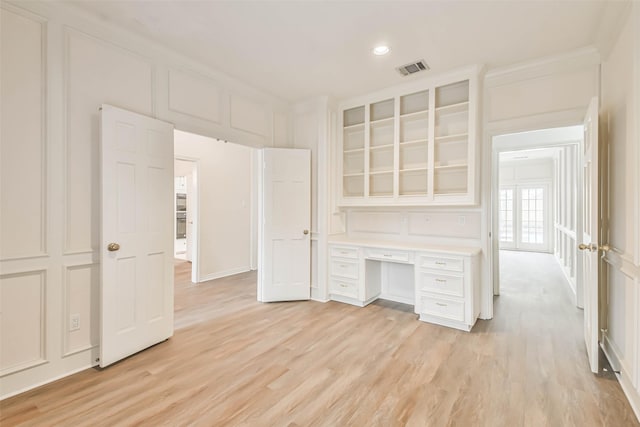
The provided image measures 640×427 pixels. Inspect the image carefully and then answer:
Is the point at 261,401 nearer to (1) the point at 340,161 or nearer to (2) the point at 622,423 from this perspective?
(2) the point at 622,423

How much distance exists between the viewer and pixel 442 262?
324 centimetres

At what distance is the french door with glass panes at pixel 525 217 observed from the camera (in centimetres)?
891

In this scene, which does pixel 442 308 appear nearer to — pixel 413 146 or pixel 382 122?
pixel 413 146

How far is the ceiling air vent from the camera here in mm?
3185

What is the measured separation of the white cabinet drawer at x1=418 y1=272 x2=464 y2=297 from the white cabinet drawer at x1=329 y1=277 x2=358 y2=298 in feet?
2.88

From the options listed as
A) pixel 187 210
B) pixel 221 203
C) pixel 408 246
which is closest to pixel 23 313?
pixel 408 246

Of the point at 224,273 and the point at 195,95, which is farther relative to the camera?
the point at 224,273

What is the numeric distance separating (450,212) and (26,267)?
13.1 ft

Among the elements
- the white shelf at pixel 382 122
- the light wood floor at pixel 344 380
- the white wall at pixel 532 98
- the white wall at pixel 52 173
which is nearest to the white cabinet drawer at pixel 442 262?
the white wall at pixel 532 98

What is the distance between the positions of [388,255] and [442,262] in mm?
Answer: 643

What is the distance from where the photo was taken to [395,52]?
117 inches

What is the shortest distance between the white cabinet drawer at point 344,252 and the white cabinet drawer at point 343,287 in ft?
1.08

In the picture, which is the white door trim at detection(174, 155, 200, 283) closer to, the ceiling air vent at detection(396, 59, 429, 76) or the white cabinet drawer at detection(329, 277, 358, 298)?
the white cabinet drawer at detection(329, 277, 358, 298)

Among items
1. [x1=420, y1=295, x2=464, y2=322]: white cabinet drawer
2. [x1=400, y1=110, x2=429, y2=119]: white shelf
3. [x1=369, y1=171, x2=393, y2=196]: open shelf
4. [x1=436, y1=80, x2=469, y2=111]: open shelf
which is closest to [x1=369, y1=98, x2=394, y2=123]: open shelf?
[x1=400, y1=110, x2=429, y2=119]: white shelf
